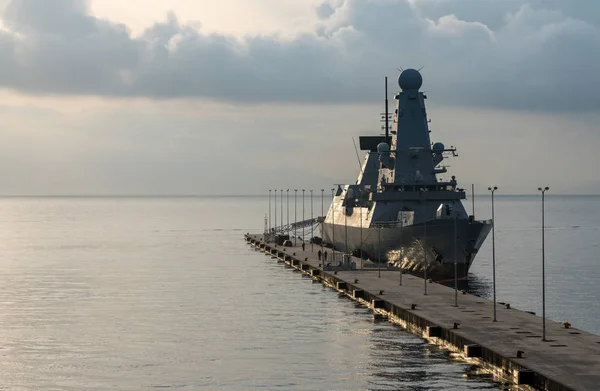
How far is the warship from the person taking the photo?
93438 millimetres

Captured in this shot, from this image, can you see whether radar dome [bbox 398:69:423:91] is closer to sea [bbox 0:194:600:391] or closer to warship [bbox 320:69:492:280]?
warship [bbox 320:69:492:280]

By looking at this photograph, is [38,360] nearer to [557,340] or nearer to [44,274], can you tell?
[557,340]

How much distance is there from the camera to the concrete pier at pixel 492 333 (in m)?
39.7

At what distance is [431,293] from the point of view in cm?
7112

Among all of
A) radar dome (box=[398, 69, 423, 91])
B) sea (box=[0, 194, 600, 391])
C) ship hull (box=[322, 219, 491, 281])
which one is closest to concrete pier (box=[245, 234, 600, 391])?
sea (box=[0, 194, 600, 391])

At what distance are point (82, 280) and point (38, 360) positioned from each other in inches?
1884

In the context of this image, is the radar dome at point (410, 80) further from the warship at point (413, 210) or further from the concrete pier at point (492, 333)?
the concrete pier at point (492, 333)

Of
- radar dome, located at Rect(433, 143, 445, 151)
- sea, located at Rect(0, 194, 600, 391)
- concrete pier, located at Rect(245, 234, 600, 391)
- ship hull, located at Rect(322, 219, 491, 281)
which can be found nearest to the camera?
concrete pier, located at Rect(245, 234, 600, 391)

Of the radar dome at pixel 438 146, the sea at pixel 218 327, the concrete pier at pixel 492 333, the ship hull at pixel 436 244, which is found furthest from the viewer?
the radar dome at pixel 438 146

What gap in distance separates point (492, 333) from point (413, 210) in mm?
52739

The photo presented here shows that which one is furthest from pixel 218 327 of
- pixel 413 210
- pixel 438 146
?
pixel 438 146

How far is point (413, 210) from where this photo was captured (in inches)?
4050

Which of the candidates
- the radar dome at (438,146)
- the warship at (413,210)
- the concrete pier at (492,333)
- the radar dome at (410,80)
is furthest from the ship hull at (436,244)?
the radar dome at (410,80)

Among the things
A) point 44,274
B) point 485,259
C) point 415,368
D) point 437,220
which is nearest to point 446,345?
point 415,368
